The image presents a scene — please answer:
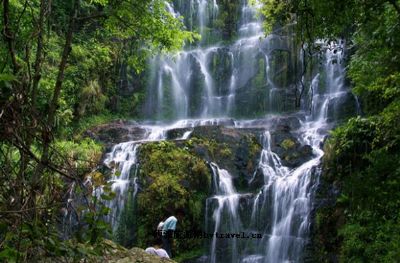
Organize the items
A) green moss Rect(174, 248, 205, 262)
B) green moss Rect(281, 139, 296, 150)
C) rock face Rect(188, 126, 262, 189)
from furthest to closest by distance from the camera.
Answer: green moss Rect(281, 139, 296, 150), rock face Rect(188, 126, 262, 189), green moss Rect(174, 248, 205, 262)

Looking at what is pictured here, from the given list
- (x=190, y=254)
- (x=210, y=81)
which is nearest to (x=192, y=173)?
(x=190, y=254)

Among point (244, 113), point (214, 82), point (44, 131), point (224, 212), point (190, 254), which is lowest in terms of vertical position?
point (190, 254)

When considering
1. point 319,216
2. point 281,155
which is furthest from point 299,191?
point 281,155

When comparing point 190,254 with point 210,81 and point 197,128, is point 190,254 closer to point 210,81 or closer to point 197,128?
point 197,128

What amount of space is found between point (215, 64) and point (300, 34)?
1761 centimetres

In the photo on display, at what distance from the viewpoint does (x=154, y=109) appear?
2091 cm

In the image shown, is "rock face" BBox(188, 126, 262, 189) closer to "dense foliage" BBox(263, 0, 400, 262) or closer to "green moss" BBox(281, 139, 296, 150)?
"green moss" BBox(281, 139, 296, 150)

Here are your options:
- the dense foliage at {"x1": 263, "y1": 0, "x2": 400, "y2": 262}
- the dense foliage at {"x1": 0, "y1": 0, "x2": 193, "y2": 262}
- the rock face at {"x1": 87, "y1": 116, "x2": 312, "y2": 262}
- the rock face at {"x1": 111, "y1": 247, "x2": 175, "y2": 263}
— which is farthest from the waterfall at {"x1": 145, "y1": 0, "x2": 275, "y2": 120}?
the rock face at {"x1": 111, "y1": 247, "x2": 175, "y2": 263}

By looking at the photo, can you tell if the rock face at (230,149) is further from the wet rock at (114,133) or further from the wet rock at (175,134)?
the wet rock at (114,133)

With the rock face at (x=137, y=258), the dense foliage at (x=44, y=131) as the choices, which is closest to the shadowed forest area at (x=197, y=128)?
the dense foliage at (x=44, y=131)

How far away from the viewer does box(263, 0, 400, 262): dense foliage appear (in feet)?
11.7

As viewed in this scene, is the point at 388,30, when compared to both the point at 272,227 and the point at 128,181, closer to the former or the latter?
the point at 272,227

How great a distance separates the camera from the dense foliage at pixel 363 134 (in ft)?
11.7

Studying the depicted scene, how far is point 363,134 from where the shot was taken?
9.58m
